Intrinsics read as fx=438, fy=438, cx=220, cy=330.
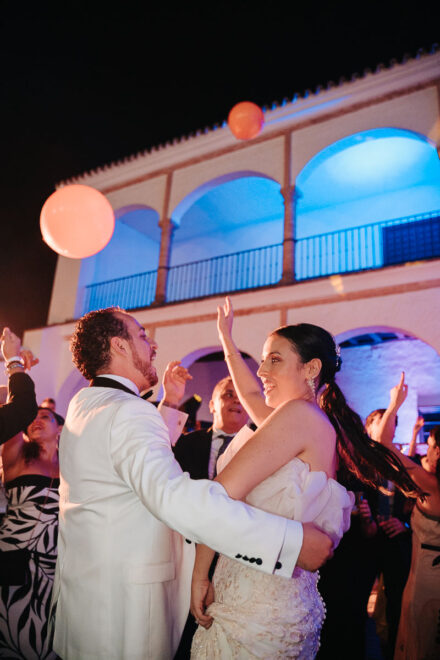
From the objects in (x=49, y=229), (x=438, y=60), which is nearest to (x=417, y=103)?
(x=438, y=60)

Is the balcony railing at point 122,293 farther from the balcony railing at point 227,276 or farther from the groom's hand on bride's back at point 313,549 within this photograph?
the groom's hand on bride's back at point 313,549

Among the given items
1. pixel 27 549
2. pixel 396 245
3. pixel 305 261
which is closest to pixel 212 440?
pixel 27 549

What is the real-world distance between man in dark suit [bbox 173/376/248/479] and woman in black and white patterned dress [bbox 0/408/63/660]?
0.87 meters

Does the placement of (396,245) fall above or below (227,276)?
above

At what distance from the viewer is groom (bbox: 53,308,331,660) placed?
1.12m

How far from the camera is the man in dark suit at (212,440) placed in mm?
3047

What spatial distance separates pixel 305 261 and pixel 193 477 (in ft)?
27.7

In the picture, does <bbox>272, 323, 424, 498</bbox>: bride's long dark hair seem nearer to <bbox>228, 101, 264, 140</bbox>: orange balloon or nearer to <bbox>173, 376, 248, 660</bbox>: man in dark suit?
<bbox>173, 376, 248, 660</bbox>: man in dark suit

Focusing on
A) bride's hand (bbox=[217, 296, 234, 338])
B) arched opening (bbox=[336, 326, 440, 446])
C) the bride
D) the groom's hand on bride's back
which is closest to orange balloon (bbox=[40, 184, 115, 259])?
bride's hand (bbox=[217, 296, 234, 338])

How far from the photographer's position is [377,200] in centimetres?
1088

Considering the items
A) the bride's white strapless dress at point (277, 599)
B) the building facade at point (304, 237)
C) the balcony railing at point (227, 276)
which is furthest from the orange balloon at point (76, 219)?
the balcony railing at point (227, 276)

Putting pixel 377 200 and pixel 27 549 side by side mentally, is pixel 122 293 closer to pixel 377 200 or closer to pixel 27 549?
pixel 377 200

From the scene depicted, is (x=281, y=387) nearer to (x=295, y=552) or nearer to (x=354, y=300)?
(x=295, y=552)

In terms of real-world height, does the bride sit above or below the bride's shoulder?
below
